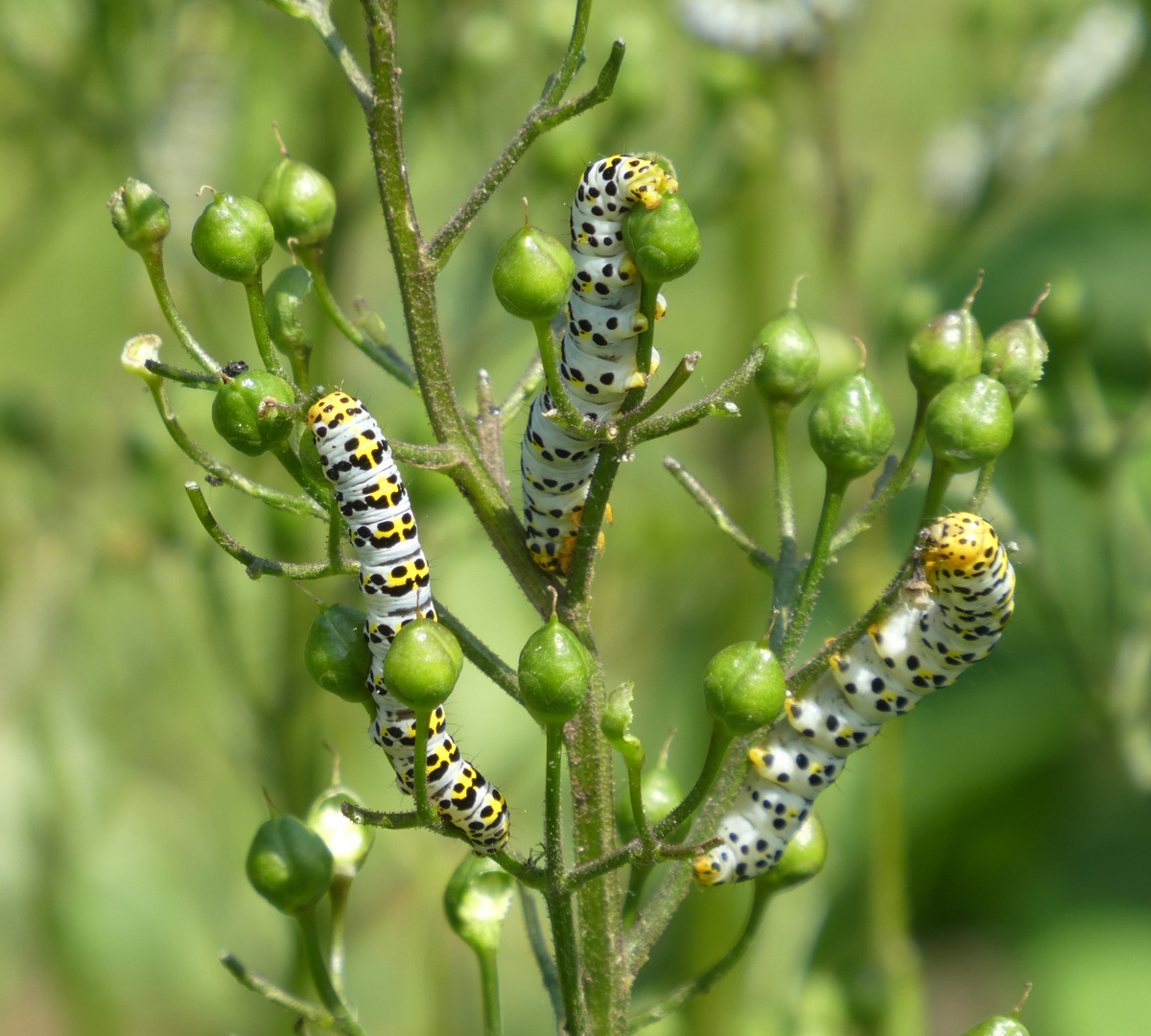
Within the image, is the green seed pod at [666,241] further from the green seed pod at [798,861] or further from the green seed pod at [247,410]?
the green seed pod at [798,861]

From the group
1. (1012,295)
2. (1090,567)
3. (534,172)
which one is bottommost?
(1090,567)

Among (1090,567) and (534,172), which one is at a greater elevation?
(534,172)

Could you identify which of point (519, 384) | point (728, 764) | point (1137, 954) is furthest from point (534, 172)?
point (1137, 954)

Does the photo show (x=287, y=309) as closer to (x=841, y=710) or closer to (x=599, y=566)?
(x=841, y=710)

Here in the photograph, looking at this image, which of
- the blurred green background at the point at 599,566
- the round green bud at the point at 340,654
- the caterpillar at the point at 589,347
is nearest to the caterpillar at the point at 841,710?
the caterpillar at the point at 589,347

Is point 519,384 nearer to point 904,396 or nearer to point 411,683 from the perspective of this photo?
point 411,683

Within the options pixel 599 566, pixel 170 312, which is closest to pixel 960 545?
pixel 170 312
